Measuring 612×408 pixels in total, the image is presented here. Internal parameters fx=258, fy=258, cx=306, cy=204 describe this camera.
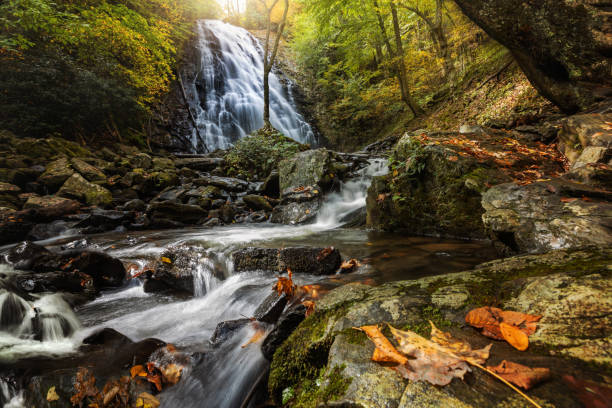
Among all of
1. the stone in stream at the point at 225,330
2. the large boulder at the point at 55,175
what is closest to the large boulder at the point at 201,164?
the large boulder at the point at 55,175

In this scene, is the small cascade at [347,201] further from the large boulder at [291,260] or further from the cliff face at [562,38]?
the cliff face at [562,38]

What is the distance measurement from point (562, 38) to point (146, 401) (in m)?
7.50

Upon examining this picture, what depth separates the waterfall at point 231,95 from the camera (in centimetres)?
1614

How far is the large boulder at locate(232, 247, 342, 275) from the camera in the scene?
330 centimetres

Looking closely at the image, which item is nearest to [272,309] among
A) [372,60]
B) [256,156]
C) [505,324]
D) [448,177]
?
[505,324]

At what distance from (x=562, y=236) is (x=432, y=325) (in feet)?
6.82

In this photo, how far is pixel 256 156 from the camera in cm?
1107

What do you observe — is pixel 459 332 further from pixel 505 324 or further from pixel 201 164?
pixel 201 164

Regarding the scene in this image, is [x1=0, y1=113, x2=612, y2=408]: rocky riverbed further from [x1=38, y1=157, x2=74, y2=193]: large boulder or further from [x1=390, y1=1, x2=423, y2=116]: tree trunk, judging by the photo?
[x1=390, y1=1, x2=423, y2=116]: tree trunk

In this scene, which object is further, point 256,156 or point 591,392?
point 256,156

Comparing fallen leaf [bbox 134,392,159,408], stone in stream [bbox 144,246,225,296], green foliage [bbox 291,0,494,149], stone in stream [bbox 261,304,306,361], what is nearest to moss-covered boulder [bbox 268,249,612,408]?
stone in stream [bbox 261,304,306,361]

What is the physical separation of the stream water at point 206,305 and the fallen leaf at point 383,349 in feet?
A: 3.63

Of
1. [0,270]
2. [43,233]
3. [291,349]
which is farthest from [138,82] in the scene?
[291,349]

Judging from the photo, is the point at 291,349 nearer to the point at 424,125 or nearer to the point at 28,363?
the point at 28,363
